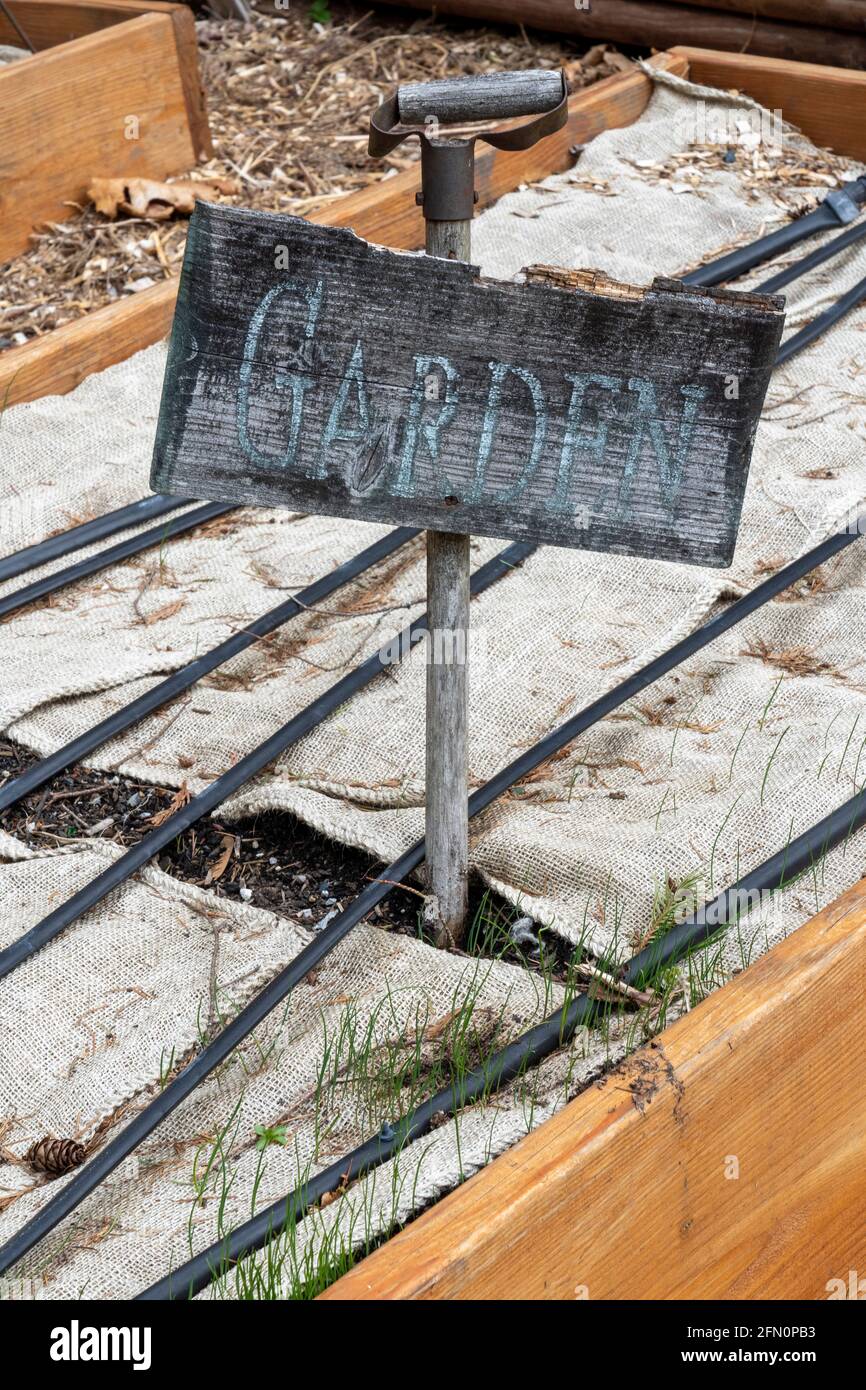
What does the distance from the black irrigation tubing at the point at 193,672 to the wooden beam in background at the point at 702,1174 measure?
130cm

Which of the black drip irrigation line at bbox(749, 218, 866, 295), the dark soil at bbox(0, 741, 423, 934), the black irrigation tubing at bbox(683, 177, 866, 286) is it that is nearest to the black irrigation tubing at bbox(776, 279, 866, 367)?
the black drip irrigation line at bbox(749, 218, 866, 295)

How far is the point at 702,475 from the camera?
172 cm

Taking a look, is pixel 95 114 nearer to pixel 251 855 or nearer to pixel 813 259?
pixel 813 259

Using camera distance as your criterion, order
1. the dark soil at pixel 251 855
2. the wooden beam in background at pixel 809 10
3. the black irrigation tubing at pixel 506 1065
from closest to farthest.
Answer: the black irrigation tubing at pixel 506 1065 → the dark soil at pixel 251 855 → the wooden beam in background at pixel 809 10

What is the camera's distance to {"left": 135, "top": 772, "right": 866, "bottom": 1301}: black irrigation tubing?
163 cm

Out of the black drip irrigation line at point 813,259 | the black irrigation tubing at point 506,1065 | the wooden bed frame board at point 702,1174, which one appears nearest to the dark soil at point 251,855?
the black irrigation tubing at point 506,1065

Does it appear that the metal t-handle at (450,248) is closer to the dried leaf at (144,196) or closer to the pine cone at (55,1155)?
the pine cone at (55,1155)

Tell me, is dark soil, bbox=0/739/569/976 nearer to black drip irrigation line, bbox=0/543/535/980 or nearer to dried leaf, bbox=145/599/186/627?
black drip irrigation line, bbox=0/543/535/980

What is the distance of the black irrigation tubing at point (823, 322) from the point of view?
3625mm

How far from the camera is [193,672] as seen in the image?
271 centimetres

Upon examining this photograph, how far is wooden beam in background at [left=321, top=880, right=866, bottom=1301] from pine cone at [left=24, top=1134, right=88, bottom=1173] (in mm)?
604

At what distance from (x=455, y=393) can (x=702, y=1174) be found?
997 millimetres

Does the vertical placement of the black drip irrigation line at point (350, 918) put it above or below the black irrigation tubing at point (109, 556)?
below

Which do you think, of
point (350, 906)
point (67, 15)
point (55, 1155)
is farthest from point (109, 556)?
point (67, 15)
